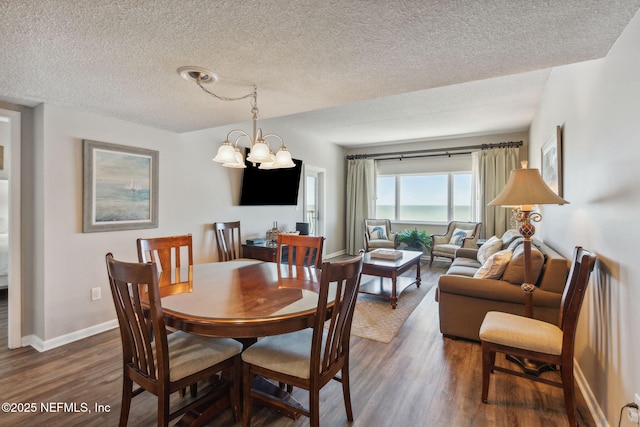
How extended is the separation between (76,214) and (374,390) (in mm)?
2956

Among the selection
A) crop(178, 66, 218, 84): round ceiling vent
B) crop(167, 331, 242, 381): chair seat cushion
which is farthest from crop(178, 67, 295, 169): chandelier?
crop(167, 331, 242, 381): chair seat cushion

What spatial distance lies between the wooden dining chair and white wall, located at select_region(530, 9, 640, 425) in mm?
143

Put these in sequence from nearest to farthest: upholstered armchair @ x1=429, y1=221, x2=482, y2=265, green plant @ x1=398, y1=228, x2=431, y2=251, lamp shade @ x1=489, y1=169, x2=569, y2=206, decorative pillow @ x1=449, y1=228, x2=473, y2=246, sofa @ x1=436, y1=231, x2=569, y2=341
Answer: lamp shade @ x1=489, y1=169, x2=569, y2=206 → sofa @ x1=436, y1=231, x2=569, y2=341 → upholstered armchair @ x1=429, y1=221, x2=482, y2=265 → decorative pillow @ x1=449, y1=228, x2=473, y2=246 → green plant @ x1=398, y1=228, x2=431, y2=251

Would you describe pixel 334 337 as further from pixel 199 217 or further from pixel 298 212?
pixel 298 212

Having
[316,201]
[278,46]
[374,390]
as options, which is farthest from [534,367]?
[316,201]

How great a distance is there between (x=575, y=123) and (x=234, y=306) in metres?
2.89

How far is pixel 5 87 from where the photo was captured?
2223 mm

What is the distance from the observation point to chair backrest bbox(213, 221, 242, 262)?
3949mm

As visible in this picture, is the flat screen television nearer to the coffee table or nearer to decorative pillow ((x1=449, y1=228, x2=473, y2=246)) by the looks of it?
the coffee table

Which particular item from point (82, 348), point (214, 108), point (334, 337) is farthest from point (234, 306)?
point (82, 348)

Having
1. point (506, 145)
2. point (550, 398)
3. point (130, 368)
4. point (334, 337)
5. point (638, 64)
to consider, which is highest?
point (506, 145)

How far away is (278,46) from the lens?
1628 millimetres

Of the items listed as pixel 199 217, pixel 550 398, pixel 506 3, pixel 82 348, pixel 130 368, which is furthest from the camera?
pixel 199 217

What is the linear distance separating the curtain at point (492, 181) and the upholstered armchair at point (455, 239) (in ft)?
1.36
